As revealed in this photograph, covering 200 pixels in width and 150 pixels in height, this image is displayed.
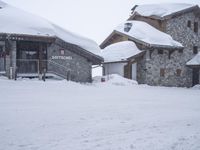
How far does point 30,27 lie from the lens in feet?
65.2

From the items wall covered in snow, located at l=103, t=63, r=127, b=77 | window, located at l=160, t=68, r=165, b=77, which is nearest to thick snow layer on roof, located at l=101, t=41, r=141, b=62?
wall covered in snow, located at l=103, t=63, r=127, b=77

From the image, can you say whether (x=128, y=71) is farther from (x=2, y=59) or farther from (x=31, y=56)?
(x=2, y=59)

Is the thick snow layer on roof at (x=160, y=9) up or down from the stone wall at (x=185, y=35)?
up

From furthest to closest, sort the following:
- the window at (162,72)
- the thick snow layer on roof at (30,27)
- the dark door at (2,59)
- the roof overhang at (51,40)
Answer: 1. the window at (162,72)
2. the dark door at (2,59)
3. the thick snow layer on roof at (30,27)
4. the roof overhang at (51,40)

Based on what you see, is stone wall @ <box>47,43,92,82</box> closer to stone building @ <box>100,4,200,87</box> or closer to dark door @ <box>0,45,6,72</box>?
dark door @ <box>0,45,6,72</box>

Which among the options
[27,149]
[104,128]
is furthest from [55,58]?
[27,149]

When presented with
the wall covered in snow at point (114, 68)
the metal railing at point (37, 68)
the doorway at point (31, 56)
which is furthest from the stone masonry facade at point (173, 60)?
the doorway at point (31, 56)

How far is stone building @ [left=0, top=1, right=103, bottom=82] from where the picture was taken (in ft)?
62.2

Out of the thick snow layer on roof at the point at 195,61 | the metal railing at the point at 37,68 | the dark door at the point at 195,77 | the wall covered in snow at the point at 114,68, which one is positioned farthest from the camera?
the dark door at the point at 195,77

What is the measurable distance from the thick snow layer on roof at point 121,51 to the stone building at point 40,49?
5692mm

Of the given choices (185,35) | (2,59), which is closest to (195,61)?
(185,35)

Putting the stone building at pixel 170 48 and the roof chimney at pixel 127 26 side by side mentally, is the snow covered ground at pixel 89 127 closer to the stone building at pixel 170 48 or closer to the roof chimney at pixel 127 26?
the stone building at pixel 170 48

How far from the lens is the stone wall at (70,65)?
21.2 meters

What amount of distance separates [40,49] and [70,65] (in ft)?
9.43
